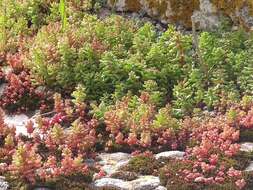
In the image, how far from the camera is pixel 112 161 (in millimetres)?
8094

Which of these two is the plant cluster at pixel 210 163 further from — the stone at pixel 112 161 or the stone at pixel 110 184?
the stone at pixel 112 161

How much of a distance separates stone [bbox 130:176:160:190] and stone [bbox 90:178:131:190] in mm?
85

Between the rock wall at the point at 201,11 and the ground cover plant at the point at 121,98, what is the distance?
247mm

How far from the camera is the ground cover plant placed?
7594 millimetres

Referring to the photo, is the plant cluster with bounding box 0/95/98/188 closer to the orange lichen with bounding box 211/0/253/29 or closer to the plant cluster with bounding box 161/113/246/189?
the plant cluster with bounding box 161/113/246/189

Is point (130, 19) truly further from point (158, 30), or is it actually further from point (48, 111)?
point (48, 111)

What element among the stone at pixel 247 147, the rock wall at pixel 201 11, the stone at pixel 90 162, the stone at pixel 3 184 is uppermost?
the rock wall at pixel 201 11

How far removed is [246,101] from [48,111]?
304 cm

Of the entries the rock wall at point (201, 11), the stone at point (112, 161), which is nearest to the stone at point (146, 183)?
the stone at point (112, 161)

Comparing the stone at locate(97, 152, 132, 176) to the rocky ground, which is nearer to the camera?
the rocky ground

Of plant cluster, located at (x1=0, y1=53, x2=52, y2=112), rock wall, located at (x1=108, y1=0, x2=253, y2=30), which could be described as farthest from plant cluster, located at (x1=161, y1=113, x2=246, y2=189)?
rock wall, located at (x1=108, y1=0, x2=253, y2=30)

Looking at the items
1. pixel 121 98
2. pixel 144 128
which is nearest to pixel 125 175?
pixel 144 128

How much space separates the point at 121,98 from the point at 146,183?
2.10 metres

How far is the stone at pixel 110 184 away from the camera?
24.2 ft
